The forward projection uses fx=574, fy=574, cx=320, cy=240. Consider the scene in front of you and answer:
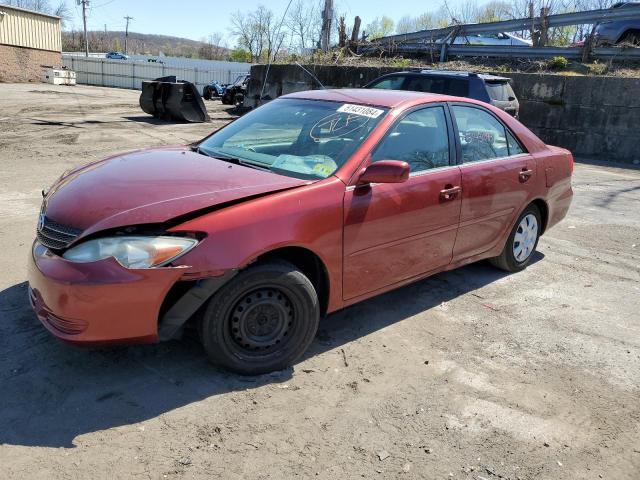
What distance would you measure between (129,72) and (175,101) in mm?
29821

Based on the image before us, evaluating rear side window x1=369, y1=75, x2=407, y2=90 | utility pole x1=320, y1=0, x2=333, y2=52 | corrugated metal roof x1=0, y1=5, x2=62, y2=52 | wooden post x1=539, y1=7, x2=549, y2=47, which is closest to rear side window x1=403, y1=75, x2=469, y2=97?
rear side window x1=369, y1=75, x2=407, y2=90

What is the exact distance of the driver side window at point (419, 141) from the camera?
390cm

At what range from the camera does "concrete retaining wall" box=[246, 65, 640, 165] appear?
1320cm

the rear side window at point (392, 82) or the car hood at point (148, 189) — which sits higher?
the rear side window at point (392, 82)

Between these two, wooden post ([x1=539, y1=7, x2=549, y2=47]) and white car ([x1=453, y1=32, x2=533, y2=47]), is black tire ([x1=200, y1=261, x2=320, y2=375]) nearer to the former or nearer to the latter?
wooden post ([x1=539, y1=7, x2=549, y2=47])

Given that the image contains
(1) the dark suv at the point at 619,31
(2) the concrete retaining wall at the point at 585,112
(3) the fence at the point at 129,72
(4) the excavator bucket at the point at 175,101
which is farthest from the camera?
(3) the fence at the point at 129,72

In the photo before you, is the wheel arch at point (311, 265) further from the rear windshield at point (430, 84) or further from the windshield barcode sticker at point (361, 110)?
the rear windshield at point (430, 84)

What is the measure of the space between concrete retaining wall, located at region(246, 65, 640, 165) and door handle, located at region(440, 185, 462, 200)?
10987 mm

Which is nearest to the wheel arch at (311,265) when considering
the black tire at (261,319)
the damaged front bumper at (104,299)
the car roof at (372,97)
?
the black tire at (261,319)

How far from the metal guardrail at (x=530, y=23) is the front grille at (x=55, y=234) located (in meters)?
16.0

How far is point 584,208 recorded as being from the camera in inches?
326

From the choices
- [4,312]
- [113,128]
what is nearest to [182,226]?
[4,312]

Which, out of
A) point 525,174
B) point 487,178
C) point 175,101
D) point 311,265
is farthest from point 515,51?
point 311,265

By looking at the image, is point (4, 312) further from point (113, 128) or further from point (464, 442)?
point (113, 128)
